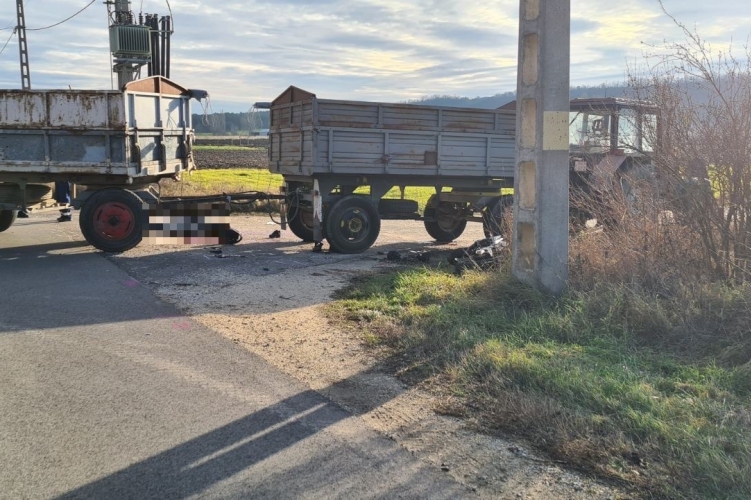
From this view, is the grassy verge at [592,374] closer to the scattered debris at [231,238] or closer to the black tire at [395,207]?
the black tire at [395,207]

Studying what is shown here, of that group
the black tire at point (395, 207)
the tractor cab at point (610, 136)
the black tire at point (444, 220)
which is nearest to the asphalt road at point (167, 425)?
the tractor cab at point (610, 136)

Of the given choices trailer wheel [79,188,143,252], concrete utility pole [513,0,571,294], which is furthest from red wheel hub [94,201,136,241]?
concrete utility pole [513,0,571,294]

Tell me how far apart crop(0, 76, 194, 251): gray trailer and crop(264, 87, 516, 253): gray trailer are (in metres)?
2.51

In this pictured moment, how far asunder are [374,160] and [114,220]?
184 inches

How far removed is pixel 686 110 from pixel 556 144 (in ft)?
4.51

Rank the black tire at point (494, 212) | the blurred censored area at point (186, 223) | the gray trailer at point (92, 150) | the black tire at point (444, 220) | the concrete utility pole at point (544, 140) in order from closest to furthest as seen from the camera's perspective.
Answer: the concrete utility pole at point (544, 140), the gray trailer at point (92, 150), the blurred censored area at point (186, 223), the black tire at point (494, 212), the black tire at point (444, 220)

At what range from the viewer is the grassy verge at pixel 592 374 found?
3.70 meters

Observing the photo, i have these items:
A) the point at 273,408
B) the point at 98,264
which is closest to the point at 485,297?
the point at 273,408

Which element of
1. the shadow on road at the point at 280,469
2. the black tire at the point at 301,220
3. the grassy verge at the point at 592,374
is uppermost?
the black tire at the point at 301,220

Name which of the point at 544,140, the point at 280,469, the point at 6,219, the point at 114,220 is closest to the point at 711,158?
the point at 544,140

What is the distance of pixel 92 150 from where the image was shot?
36.5 ft

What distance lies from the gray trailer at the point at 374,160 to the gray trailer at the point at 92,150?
8.23 feet

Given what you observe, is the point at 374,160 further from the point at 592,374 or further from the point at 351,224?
the point at 592,374

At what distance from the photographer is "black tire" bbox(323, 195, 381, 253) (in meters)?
12.0
